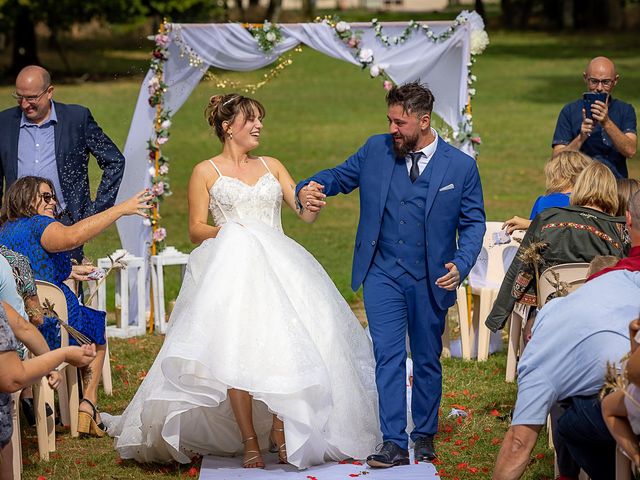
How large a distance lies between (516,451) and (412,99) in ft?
7.18

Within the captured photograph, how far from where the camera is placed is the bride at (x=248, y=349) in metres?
6.35

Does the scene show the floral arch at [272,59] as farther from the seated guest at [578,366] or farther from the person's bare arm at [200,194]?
the seated guest at [578,366]

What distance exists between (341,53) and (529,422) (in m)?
6.27

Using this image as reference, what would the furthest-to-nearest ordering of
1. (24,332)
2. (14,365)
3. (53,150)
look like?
(53,150) → (24,332) → (14,365)

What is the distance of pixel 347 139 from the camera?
24.7 meters

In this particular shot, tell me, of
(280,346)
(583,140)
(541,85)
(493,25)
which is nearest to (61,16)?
(541,85)

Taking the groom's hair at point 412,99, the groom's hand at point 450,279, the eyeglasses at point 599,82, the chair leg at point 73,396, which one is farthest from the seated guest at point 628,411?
the eyeglasses at point 599,82

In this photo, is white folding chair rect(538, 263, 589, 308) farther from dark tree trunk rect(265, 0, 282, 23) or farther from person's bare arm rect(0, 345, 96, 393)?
dark tree trunk rect(265, 0, 282, 23)

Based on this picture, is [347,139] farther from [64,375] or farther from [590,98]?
[64,375]

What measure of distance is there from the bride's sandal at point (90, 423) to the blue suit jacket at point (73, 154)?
1553 millimetres

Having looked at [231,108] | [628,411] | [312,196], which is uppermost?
A: [231,108]

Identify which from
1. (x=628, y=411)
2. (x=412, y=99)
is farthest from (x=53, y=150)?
(x=628, y=411)

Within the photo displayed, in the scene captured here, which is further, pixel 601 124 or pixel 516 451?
pixel 601 124

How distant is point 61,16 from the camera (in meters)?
33.2
